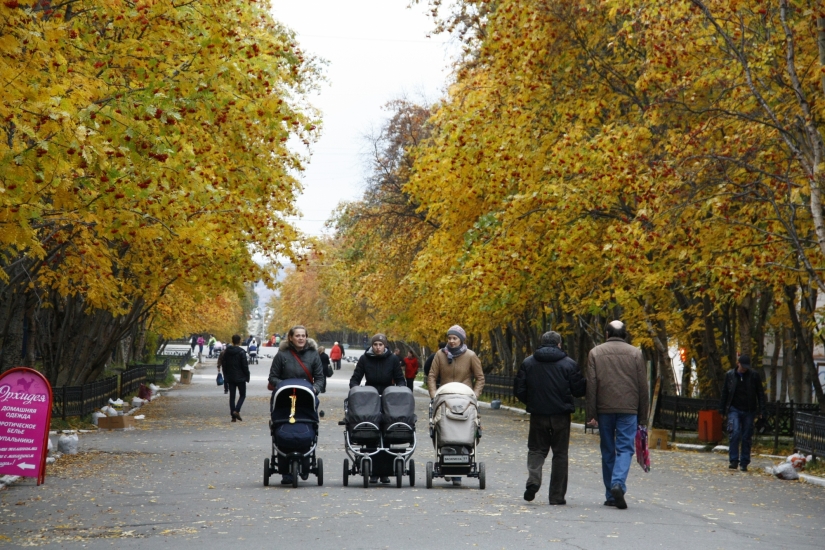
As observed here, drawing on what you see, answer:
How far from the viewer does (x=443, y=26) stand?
2386 cm

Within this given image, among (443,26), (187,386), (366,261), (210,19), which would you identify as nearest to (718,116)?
(443,26)

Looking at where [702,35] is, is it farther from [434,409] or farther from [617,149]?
[434,409]

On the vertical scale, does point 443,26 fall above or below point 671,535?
above

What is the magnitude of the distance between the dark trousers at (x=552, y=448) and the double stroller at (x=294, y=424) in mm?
2517

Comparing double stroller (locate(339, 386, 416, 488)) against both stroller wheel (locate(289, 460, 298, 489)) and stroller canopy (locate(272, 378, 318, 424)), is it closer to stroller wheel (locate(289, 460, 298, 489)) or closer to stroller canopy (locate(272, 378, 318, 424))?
stroller canopy (locate(272, 378, 318, 424))

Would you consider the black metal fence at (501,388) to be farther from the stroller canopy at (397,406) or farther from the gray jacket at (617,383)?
the gray jacket at (617,383)

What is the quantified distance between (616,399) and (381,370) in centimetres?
332

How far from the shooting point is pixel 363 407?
13727 millimetres

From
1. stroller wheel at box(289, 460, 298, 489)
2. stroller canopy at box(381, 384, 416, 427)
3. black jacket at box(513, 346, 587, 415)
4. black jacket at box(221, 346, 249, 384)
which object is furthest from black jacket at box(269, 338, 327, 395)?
black jacket at box(221, 346, 249, 384)

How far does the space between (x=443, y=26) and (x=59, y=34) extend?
13790 mm

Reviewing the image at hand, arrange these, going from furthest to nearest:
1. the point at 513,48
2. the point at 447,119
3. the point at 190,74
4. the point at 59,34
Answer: the point at 447,119 < the point at 513,48 < the point at 190,74 < the point at 59,34

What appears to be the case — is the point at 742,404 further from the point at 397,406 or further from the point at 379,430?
the point at 379,430

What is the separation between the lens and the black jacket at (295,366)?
46.2 feet

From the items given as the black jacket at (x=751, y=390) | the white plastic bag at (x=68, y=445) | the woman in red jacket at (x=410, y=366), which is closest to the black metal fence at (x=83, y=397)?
the white plastic bag at (x=68, y=445)
